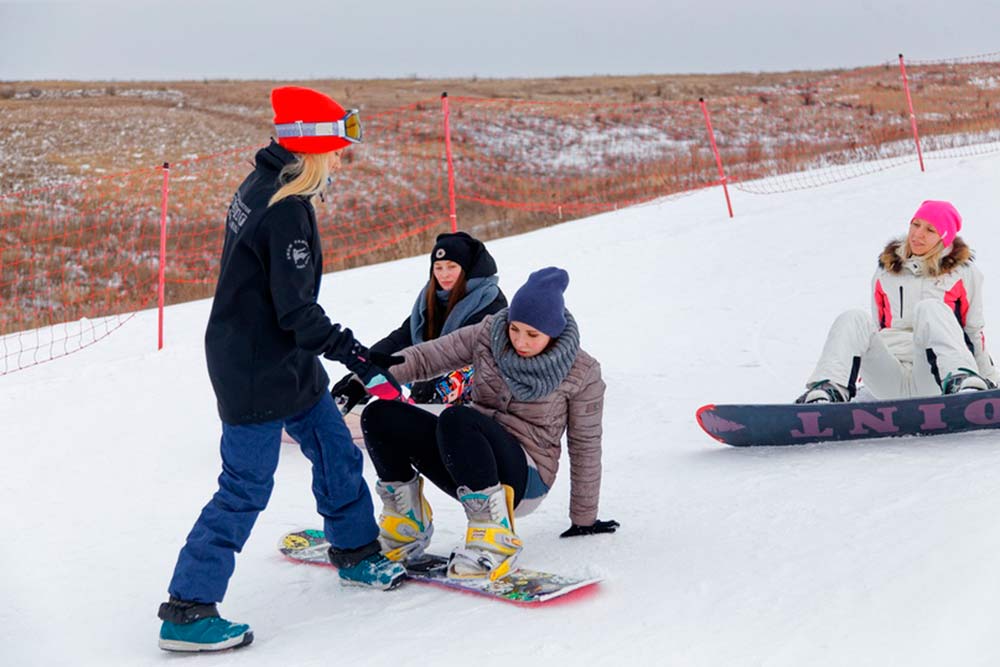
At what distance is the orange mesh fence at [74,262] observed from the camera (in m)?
11.1

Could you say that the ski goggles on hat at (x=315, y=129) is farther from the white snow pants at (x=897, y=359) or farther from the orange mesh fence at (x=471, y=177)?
the orange mesh fence at (x=471, y=177)

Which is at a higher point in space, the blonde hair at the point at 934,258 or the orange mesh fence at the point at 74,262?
the orange mesh fence at the point at 74,262

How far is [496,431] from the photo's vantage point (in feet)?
11.6

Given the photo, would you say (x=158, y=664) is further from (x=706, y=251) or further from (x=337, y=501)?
(x=706, y=251)

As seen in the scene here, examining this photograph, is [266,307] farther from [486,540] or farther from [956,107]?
[956,107]

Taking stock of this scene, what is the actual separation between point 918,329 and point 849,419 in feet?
1.71

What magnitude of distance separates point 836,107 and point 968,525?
84.8 ft

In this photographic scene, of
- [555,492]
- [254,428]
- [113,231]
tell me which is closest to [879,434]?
[555,492]

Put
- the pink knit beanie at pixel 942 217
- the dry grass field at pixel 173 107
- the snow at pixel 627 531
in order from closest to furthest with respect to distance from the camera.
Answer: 1. the snow at pixel 627 531
2. the pink knit beanie at pixel 942 217
3. the dry grass field at pixel 173 107

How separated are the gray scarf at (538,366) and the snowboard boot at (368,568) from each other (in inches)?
26.2

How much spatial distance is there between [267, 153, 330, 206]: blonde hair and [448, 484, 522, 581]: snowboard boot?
3.36 ft

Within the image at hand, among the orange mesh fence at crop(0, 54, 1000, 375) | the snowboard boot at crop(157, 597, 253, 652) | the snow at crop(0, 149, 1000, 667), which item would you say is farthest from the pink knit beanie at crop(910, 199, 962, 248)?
the orange mesh fence at crop(0, 54, 1000, 375)

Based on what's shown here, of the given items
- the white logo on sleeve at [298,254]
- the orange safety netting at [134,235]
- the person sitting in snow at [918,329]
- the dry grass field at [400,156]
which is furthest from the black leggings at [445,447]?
the dry grass field at [400,156]

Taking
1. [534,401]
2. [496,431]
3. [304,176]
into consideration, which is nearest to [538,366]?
[534,401]
